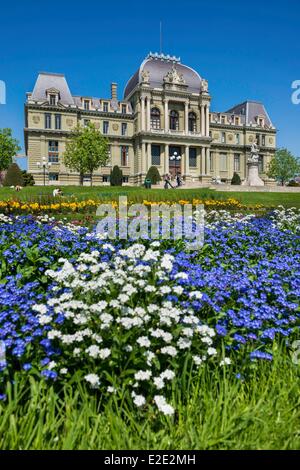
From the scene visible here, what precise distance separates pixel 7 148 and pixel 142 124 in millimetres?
21863

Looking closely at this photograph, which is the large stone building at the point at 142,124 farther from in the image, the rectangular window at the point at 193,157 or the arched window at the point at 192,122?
the rectangular window at the point at 193,157

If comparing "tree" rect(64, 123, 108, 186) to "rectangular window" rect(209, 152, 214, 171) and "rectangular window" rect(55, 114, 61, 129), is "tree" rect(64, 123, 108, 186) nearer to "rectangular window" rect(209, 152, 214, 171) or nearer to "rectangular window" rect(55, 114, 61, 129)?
"rectangular window" rect(55, 114, 61, 129)

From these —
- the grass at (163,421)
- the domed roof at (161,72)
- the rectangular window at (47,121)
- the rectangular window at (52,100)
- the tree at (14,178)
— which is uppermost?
the domed roof at (161,72)

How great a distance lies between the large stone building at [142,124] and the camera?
5309cm

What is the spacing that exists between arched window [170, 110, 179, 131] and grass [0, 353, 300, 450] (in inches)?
2382

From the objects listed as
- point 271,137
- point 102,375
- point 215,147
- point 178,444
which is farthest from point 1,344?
point 271,137

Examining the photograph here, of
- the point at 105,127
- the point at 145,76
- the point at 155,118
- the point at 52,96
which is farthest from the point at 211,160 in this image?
the point at 52,96

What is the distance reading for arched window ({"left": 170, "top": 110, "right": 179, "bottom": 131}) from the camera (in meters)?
59.3

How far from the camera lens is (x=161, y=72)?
59844 mm

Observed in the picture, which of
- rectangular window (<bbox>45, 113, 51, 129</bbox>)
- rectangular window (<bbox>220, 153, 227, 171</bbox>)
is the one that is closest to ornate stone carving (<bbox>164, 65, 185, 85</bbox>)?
rectangular window (<bbox>220, 153, 227, 171</bbox>)

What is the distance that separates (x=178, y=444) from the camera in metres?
2.25

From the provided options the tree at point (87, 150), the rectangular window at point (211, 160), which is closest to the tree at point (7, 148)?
the tree at point (87, 150)

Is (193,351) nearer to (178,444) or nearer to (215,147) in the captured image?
(178,444)

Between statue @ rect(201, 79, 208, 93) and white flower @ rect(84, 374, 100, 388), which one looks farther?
statue @ rect(201, 79, 208, 93)
